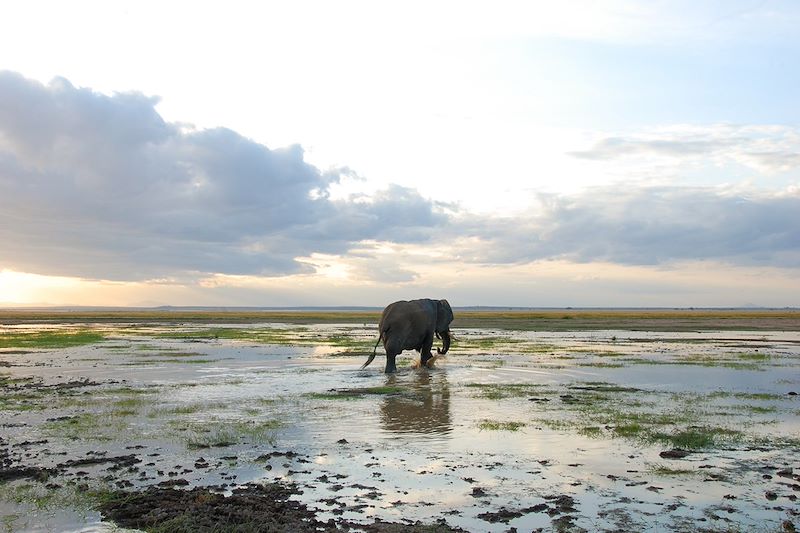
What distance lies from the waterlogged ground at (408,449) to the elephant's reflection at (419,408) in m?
0.10

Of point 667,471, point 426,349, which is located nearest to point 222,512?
point 667,471

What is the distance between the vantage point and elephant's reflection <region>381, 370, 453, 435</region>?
15.3 meters

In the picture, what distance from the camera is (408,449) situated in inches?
513

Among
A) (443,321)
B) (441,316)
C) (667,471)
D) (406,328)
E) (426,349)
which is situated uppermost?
(441,316)

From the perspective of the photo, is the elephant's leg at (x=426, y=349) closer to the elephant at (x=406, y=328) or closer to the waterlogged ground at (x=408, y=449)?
the elephant at (x=406, y=328)

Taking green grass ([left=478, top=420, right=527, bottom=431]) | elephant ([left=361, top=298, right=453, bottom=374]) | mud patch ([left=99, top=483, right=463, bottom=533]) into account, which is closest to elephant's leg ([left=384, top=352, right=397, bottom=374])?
elephant ([left=361, top=298, right=453, bottom=374])

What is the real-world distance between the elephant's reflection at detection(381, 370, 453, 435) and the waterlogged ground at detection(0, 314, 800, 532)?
10 centimetres

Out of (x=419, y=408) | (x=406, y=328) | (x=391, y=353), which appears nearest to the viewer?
(x=419, y=408)

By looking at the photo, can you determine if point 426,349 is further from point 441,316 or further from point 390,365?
point 390,365

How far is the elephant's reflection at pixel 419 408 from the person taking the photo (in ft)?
50.2

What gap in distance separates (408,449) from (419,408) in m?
5.01

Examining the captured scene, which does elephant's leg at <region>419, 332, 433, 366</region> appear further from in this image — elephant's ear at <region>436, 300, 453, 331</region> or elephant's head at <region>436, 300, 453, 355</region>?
elephant's ear at <region>436, 300, 453, 331</region>

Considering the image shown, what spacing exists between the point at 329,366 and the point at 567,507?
831 inches

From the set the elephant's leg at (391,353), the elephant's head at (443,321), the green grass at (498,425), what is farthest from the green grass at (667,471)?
the elephant's head at (443,321)
